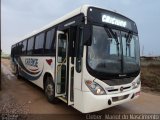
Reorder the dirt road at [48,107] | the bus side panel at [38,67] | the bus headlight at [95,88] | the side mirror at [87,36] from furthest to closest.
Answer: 1. the bus side panel at [38,67]
2. the dirt road at [48,107]
3. the bus headlight at [95,88]
4. the side mirror at [87,36]

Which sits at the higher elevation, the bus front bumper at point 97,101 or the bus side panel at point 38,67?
the bus side panel at point 38,67

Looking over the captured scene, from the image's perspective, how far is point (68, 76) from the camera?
643cm

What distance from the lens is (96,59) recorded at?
571 cm

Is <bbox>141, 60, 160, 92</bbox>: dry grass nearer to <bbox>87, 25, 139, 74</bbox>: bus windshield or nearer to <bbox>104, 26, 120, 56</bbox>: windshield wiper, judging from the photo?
<bbox>87, 25, 139, 74</bbox>: bus windshield

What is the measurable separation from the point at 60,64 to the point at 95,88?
203 centimetres

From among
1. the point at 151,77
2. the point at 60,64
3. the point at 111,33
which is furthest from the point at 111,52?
the point at 151,77

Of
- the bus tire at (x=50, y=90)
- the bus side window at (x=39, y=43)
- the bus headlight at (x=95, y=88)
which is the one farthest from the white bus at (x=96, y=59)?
the bus side window at (x=39, y=43)

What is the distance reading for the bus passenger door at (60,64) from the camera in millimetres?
7203

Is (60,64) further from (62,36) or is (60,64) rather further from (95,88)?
(95,88)

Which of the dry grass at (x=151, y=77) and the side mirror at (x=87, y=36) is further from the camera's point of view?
the dry grass at (x=151, y=77)

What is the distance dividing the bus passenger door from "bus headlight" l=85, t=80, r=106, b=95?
180 cm

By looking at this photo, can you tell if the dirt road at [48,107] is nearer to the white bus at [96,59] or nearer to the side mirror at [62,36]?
the white bus at [96,59]

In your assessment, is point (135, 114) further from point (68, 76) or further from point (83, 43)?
point (83, 43)

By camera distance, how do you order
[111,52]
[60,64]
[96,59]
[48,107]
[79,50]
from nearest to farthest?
[96,59], [79,50], [111,52], [60,64], [48,107]
